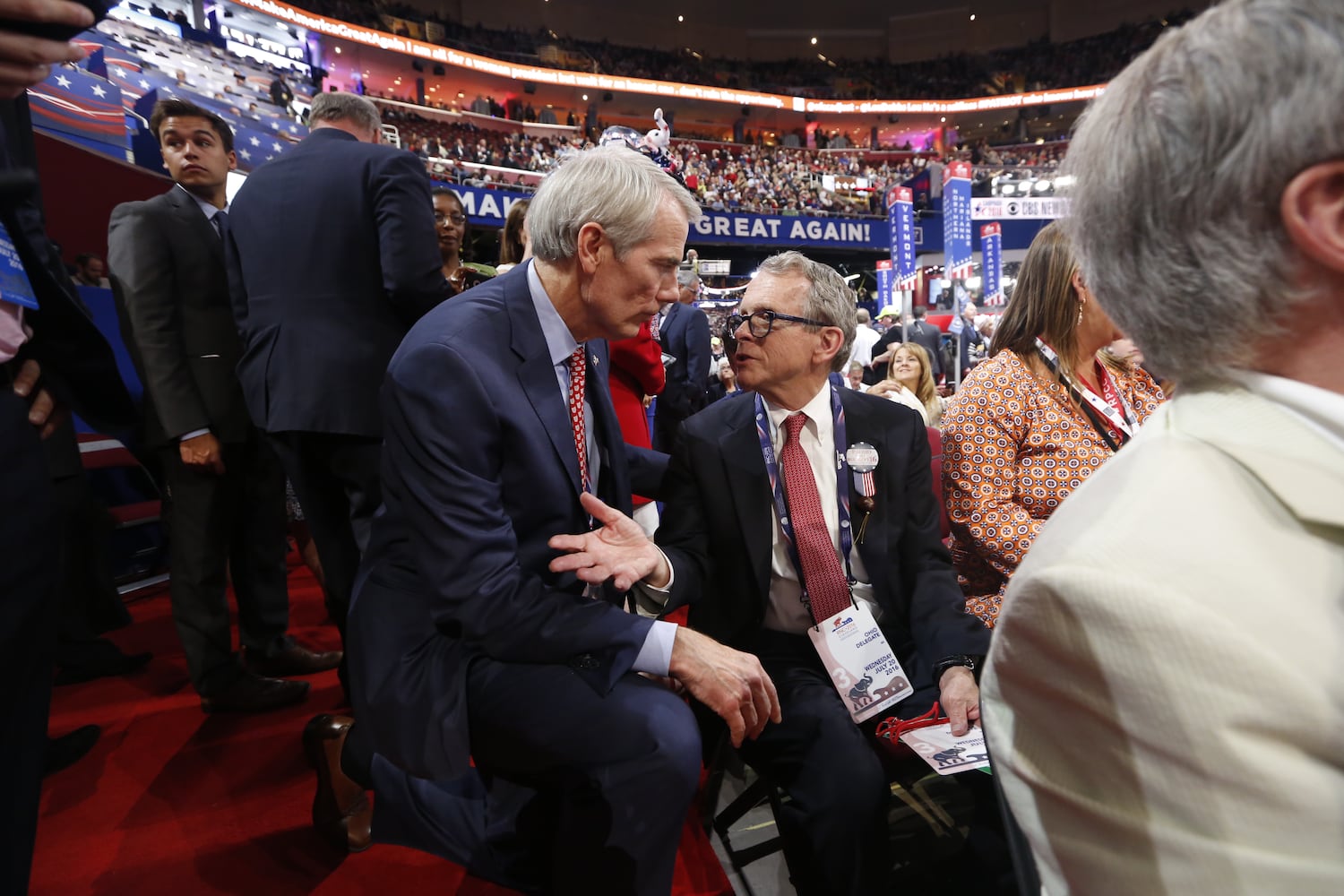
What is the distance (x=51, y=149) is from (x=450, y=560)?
4.81 m

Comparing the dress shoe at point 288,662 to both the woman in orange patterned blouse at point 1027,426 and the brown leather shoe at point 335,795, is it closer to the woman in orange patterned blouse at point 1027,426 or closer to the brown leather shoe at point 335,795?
the brown leather shoe at point 335,795

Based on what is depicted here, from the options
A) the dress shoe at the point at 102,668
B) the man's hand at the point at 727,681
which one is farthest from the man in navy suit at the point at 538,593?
the dress shoe at the point at 102,668

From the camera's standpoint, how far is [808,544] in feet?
5.93

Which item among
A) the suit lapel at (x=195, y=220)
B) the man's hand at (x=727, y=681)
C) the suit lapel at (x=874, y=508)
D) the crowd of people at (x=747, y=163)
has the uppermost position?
the crowd of people at (x=747, y=163)

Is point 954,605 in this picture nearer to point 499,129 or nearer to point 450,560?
point 450,560

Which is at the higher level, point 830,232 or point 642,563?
point 830,232

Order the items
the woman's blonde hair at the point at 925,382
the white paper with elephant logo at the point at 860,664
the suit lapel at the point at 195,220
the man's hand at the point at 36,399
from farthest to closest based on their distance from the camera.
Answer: the woman's blonde hair at the point at 925,382
the suit lapel at the point at 195,220
the white paper with elephant logo at the point at 860,664
the man's hand at the point at 36,399

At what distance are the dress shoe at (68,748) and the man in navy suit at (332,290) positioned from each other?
110 centimetres

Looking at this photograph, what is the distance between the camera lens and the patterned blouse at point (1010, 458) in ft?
6.18

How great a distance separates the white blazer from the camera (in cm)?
46

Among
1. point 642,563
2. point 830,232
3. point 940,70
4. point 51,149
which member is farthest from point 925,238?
point 642,563

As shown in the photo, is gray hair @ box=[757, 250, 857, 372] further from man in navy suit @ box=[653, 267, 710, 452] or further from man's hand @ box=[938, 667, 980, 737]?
man in navy suit @ box=[653, 267, 710, 452]

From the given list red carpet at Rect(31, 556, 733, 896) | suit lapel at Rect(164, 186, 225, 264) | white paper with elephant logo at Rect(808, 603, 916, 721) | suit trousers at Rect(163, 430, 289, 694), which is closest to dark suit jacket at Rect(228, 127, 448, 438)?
suit lapel at Rect(164, 186, 225, 264)

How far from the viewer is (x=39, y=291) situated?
1180 millimetres
